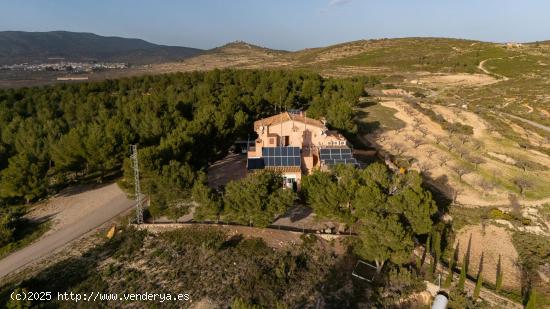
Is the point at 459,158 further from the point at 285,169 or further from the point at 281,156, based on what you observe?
the point at 285,169

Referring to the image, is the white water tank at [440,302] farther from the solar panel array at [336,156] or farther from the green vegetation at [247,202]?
the solar panel array at [336,156]

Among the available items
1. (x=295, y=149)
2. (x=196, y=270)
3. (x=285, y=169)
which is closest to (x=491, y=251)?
(x=285, y=169)

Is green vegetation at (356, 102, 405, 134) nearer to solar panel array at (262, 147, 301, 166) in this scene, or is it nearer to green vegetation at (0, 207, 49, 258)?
solar panel array at (262, 147, 301, 166)

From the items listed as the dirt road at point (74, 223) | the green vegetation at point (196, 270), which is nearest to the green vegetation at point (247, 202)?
the green vegetation at point (196, 270)

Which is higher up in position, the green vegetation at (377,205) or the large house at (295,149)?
the large house at (295,149)

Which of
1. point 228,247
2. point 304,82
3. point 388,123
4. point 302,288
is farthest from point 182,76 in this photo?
point 302,288

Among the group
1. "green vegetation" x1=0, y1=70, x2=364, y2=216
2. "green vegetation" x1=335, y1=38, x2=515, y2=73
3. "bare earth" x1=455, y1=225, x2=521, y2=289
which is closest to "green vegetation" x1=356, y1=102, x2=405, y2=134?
"green vegetation" x1=0, y1=70, x2=364, y2=216

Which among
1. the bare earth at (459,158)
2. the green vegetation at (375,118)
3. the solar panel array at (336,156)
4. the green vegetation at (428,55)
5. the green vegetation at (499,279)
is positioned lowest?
the green vegetation at (499,279)
